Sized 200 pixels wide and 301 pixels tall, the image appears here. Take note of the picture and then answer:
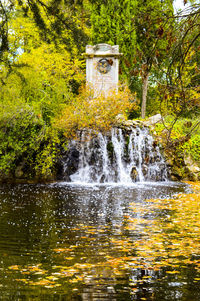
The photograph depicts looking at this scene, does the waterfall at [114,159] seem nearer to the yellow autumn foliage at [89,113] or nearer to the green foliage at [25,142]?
the yellow autumn foliage at [89,113]

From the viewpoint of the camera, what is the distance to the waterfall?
1406 centimetres

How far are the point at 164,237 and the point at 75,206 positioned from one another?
10.3 feet

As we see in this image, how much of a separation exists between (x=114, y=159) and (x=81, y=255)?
9.82 m

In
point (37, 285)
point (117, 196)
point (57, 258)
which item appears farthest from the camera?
point (117, 196)

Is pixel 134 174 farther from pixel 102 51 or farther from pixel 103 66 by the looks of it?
pixel 102 51

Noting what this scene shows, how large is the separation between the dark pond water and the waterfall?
495 cm

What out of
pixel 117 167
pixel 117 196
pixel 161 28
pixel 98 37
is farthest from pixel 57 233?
pixel 98 37

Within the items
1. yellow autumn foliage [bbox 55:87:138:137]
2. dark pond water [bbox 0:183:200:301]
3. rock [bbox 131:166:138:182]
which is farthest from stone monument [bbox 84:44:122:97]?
dark pond water [bbox 0:183:200:301]

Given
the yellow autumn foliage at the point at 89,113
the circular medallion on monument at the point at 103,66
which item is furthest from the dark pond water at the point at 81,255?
the circular medallion on monument at the point at 103,66

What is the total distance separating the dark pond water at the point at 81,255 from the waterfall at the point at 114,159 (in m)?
4.95

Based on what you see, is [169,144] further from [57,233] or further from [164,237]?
[57,233]

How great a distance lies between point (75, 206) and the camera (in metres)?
8.38

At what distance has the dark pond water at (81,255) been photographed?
3.43 meters

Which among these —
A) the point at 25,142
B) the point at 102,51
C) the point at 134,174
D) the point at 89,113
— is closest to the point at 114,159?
the point at 134,174
